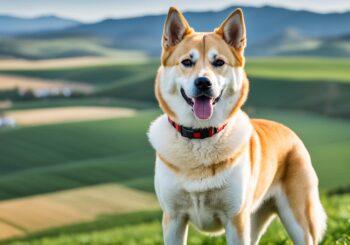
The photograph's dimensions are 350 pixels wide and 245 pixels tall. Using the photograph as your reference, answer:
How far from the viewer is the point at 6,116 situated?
70.6 meters

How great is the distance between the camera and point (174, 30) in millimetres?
6078

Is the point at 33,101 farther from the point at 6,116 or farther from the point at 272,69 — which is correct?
the point at 272,69

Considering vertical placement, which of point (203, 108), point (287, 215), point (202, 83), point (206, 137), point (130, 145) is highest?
point (202, 83)

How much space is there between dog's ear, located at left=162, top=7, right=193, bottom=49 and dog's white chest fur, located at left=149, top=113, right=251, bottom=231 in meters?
0.88

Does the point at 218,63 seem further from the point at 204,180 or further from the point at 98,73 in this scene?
the point at 98,73

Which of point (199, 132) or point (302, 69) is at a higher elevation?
point (199, 132)

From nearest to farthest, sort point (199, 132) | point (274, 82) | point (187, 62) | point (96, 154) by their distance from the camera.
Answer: point (187, 62) → point (199, 132) → point (96, 154) → point (274, 82)

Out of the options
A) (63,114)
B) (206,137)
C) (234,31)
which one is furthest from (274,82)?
(206,137)

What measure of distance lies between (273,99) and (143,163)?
34437mm

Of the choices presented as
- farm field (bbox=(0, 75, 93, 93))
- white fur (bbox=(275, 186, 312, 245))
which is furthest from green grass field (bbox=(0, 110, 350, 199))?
farm field (bbox=(0, 75, 93, 93))

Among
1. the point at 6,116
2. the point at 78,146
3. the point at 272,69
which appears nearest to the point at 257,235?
the point at 78,146

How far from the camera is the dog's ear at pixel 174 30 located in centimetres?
600

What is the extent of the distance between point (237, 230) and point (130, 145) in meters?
50.5

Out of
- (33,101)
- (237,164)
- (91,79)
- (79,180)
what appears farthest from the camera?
(91,79)
